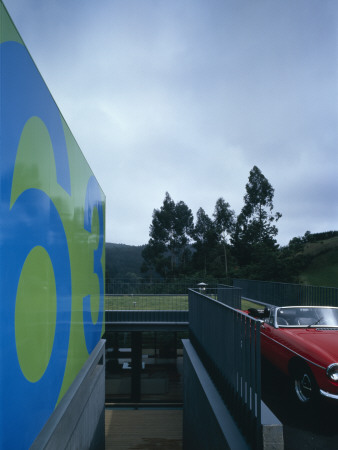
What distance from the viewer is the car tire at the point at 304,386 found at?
4.72 metres

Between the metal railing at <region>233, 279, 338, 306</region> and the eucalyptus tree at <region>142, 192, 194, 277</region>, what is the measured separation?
114 ft

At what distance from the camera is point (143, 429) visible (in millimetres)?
12078

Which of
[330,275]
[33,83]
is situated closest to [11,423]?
[33,83]

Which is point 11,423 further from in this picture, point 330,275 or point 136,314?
point 330,275

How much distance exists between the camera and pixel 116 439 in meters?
11.2

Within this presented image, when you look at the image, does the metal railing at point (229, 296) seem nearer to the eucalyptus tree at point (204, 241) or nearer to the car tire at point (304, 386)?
the car tire at point (304, 386)

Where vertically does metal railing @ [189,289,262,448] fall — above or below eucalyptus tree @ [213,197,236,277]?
below

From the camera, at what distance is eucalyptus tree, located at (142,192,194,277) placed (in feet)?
180

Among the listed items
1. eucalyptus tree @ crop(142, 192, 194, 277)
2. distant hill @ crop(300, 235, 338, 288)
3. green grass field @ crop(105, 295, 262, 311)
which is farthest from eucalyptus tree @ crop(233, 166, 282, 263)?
green grass field @ crop(105, 295, 262, 311)

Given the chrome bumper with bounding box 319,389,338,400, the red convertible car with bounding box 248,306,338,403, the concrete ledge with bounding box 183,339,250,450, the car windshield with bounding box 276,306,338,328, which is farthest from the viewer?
the car windshield with bounding box 276,306,338,328

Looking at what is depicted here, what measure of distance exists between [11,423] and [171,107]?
545 inches

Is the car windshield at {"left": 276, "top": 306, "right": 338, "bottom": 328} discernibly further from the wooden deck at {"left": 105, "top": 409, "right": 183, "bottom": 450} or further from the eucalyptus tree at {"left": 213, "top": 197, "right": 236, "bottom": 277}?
the eucalyptus tree at {"left": 213, "top": 197, "right": 236, "bottom": 277}

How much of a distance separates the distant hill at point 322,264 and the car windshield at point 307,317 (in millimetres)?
32515

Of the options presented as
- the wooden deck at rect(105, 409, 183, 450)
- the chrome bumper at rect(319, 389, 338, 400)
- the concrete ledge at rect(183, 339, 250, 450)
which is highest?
the chrome bumper at rect(319, 389, 338, 400)
